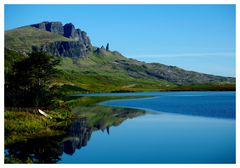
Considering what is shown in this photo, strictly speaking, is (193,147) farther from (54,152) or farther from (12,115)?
(12,115)

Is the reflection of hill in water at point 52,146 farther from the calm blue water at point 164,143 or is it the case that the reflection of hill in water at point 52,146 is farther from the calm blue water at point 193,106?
the calm blue water at point 193,106

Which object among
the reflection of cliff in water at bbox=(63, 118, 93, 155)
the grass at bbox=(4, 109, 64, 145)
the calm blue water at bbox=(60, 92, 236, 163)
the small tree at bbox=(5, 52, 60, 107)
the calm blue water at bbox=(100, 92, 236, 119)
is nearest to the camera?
the calm blue water at bbox=(60, 92, 236, 163)

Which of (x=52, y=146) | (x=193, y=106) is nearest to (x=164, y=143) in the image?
(x=52, y=146)

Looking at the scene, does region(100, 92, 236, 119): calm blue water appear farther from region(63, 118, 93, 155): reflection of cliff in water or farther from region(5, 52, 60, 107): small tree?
region(5, 52, 60, 107): small tree

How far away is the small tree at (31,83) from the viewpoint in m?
55.5

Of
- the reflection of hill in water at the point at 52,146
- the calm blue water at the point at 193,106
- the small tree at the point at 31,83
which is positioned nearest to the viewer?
the reflection of hill in water at the point at 52,146

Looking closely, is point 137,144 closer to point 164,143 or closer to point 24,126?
point 164,143

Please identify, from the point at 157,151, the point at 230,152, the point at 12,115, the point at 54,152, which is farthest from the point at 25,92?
the point at 230,152

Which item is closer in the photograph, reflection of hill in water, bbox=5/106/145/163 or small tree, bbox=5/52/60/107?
reflection of hill in water, bbox=5/106/145/163

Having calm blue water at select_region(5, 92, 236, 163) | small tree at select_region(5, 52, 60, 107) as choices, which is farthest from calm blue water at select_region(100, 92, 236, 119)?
small tree at select_region(5, 52, 60, 107)

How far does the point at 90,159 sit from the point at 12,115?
16.4 m

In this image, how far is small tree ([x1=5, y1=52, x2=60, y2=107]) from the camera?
182 feet

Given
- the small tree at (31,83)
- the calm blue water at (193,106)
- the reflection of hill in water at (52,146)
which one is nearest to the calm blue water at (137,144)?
the reflection of hill in water at (52,146)
